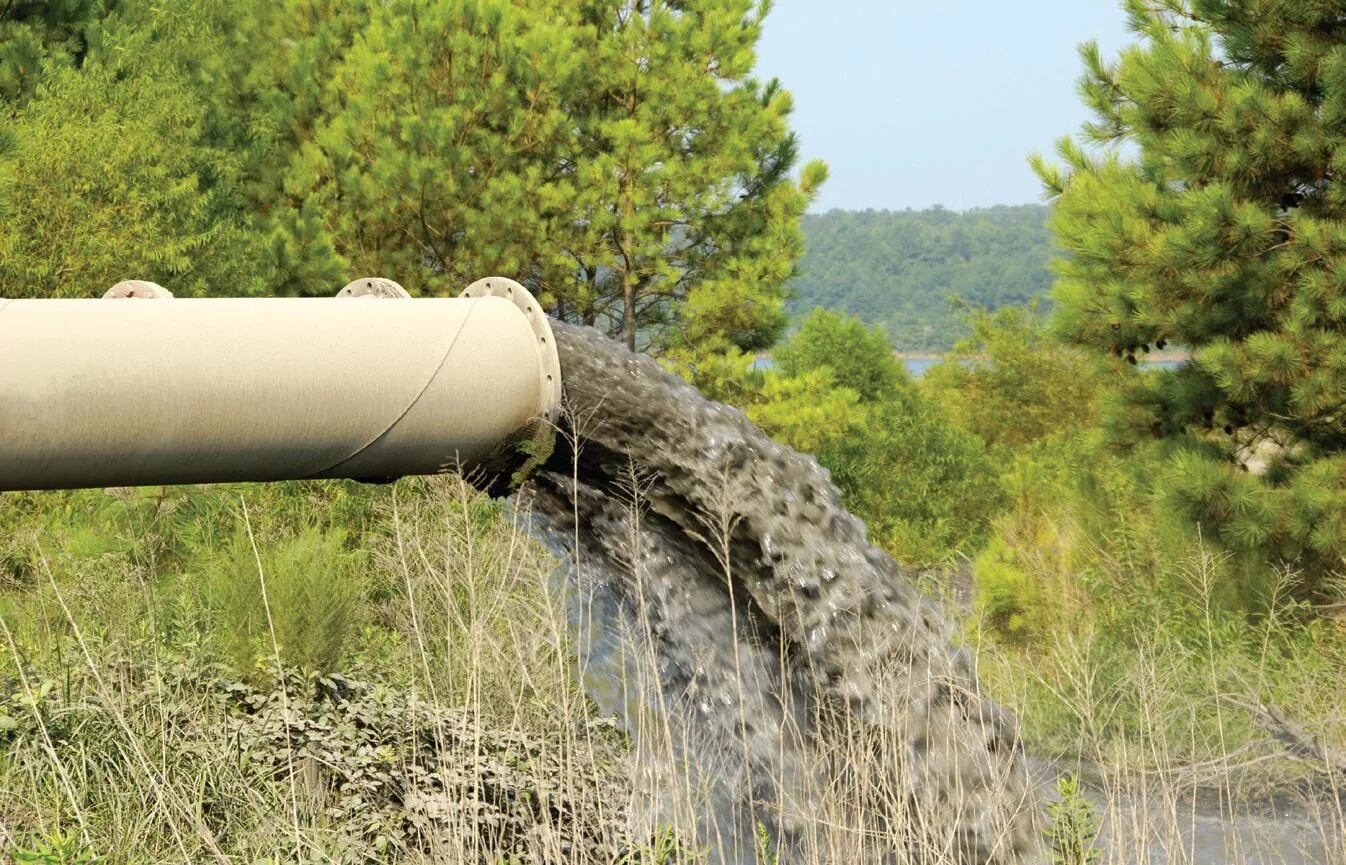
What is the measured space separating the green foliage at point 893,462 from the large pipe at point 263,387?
785cm

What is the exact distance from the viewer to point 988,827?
11.6 feet

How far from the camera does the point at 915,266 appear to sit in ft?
266

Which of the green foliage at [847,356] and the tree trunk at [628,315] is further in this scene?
the green foliage at [847,356]

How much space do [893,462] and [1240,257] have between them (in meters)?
5.85

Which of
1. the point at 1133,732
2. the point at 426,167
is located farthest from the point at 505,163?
the point at 1133,732

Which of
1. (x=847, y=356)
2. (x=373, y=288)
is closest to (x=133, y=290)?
(x=373, y=288)

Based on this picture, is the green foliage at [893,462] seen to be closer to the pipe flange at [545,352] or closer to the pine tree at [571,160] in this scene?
the pine tree at [571,160]

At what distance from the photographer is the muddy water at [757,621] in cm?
366

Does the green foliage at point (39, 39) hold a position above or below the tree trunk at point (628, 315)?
above

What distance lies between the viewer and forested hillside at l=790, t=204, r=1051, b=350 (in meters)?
72.6

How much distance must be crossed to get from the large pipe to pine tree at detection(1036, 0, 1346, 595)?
3962 mm

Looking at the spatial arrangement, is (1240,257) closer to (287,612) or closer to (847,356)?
(287,612)

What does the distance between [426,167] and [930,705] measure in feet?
27.7

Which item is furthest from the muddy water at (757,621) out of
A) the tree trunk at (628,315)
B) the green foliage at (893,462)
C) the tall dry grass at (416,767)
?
the tree trunk at (628,315)
